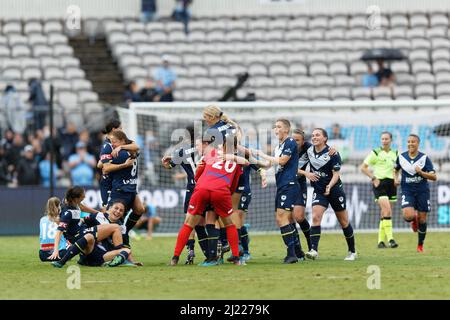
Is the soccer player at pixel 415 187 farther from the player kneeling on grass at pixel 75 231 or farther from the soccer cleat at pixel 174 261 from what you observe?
the player kneeling on grass at pixel 75 231

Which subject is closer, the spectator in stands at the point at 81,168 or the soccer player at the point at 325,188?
the soccer player at the point at 325,188

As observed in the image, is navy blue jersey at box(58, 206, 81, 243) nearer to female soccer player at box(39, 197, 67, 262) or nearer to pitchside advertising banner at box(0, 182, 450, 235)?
female soccer player at box(39, 197, 67, 262)

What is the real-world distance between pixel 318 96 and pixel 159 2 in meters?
7.16

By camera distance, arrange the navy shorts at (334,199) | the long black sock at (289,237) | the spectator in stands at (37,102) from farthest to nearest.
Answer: the spectator in stands at (37,102) → the navy shorts at (334,199) → the long black sock at (289,237)

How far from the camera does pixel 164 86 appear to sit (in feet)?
105

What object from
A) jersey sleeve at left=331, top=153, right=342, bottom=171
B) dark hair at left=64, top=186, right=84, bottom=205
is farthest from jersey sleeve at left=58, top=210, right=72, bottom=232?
jersey sleeve at left=331, top=153, right=342, bottom=171

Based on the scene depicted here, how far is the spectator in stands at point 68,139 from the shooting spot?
2883 cm

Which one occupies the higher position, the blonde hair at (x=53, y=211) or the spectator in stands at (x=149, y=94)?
the spectator in stands at (x=149, y=94)

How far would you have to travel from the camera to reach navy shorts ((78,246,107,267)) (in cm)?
1700

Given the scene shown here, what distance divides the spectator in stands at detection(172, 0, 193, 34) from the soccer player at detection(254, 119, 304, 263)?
1896 centimetres

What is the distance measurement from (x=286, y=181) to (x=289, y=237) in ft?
2.76

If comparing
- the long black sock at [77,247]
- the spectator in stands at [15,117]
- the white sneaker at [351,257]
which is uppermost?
the spectator in stands at [15,117]

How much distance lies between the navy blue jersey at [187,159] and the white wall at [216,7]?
63.7ft

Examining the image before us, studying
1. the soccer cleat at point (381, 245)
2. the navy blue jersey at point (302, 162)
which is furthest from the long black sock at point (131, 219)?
the soccer cleat at point (381, 245)
